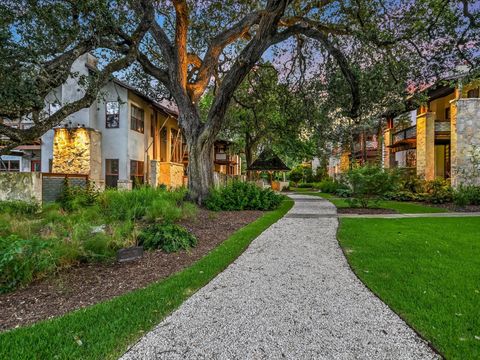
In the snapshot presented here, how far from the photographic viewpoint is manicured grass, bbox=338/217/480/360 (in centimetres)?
269

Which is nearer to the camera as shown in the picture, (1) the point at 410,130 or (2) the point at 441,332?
(2) the point at 441,332

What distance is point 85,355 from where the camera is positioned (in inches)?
89.7

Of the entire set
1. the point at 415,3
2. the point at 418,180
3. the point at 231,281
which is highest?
the point at 415,3

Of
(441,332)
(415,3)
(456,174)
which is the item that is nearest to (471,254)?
(441,332)

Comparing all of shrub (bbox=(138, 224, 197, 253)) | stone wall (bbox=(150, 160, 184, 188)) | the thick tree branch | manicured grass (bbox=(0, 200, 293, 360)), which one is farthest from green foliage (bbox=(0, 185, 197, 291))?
stone wall (bbox=(150, 160, 184, 188))

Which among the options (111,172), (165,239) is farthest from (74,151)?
(165,239)

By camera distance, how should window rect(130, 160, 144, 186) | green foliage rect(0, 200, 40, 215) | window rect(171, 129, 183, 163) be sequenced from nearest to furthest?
green foliage rect(0, 200, 40, 215), window rect(130, 160, 144, 186), window rect(171, 129, 183, 163)

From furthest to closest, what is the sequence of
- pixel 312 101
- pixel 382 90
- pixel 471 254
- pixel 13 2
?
pixel 312 101 < pixel 382 90 < pixel 13 2 < pixel 471 254

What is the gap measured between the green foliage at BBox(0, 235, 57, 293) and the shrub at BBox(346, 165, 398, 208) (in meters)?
10.8

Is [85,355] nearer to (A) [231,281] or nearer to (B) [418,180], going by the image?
(A) [231,281]

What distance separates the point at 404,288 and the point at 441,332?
1.09m

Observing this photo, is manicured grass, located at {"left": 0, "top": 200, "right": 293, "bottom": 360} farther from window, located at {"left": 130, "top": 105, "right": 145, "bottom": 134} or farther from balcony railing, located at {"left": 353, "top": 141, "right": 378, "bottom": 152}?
balcony railing, located at {"left": 353, "top": 141, "right": 378, "bottom": 152}

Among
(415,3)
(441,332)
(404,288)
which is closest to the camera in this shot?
(441,332)

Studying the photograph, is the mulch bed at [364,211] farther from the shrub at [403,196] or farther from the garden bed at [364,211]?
the shrub at [403,196]
